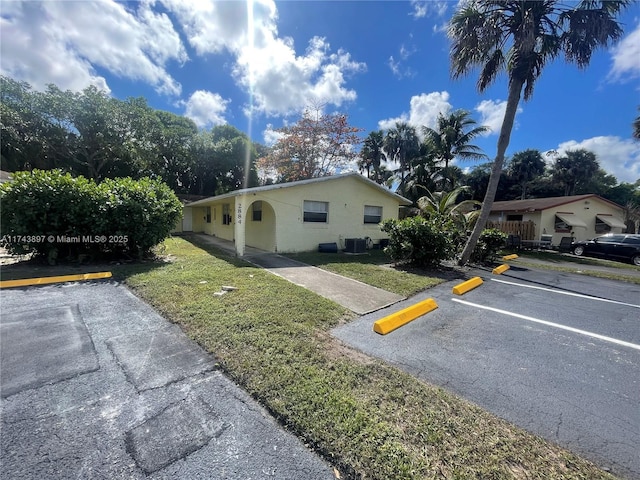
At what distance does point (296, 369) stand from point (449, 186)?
23.4 meters

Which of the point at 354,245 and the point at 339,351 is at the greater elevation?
the point at 354,245

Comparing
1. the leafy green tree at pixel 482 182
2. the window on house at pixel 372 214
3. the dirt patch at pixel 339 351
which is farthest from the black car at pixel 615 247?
the leafy green tree at pixel 482 182

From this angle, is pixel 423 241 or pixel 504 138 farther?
pixel 504 138

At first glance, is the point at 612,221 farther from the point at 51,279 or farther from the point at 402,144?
the point at 51,279

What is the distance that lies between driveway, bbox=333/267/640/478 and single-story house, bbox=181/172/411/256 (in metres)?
6.60

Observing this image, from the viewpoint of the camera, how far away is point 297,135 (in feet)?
77.2

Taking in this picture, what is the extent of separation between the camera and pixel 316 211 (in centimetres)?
1192

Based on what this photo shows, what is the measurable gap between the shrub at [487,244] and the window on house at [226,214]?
12543mm

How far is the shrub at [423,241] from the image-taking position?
330 inches

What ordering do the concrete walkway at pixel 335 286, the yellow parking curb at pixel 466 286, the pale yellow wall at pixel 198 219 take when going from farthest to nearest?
the pale yellow wall at pixel 198 219 < the yellow parking curb at pixel 466 286 < the concrete walkway at pixel 335 286

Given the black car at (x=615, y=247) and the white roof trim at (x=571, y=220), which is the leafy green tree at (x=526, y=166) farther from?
the black car at (x=615, y=247)

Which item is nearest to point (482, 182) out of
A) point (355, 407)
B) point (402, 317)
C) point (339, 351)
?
point (402, 317)

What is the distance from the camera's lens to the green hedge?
21.5ft

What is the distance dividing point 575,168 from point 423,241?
108ft
